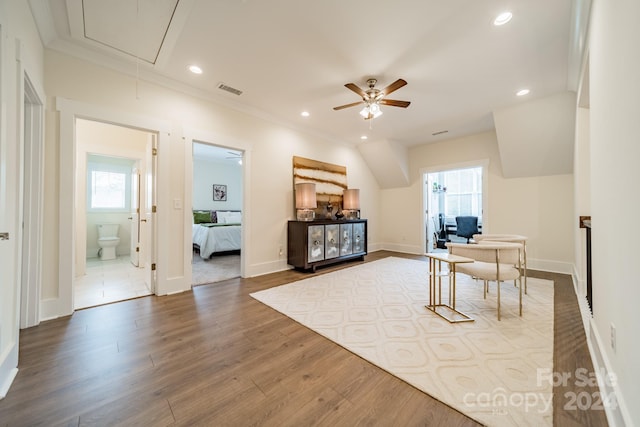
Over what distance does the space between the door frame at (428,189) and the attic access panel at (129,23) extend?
538 cm

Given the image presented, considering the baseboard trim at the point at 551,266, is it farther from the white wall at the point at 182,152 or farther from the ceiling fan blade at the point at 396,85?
the white wall at the point at 182,152

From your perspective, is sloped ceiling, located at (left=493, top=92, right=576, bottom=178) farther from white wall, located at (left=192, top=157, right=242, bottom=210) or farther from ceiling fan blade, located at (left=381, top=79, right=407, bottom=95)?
white wall, located at (left=192, top=157, right=242, bottom=210)

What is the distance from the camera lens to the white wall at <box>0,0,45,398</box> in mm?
1340

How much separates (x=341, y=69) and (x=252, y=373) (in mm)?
3052

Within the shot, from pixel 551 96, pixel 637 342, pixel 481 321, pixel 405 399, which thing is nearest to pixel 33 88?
pixel 405 399

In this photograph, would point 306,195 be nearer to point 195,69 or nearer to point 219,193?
point 195,69

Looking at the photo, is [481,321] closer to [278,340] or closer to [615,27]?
[278,340]

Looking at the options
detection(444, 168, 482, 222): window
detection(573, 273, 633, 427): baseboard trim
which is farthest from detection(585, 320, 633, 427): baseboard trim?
detection(444, 168, 482, 222): window

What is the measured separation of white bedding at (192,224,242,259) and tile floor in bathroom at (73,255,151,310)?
1205mm

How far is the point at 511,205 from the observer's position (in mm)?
4594

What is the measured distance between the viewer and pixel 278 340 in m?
1.92

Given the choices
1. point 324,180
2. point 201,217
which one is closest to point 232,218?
point 201,217

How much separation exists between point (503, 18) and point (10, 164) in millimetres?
3763

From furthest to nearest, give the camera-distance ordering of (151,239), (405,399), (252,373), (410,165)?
(410,165)
(151,239)
(252,373)
(405,399)
